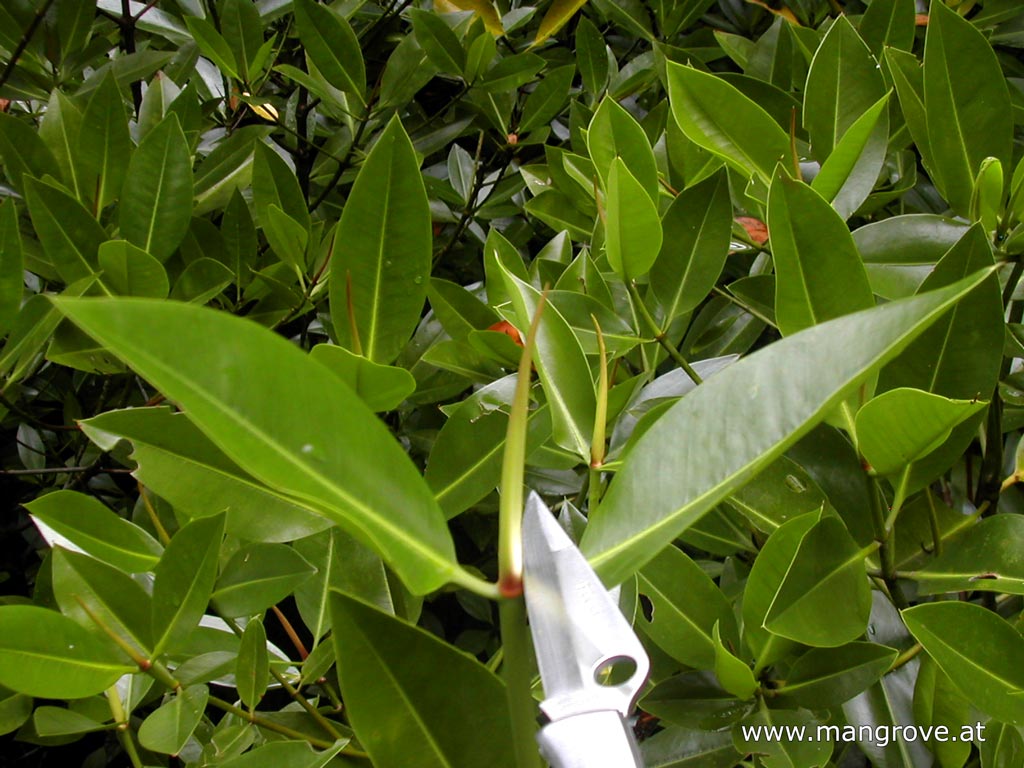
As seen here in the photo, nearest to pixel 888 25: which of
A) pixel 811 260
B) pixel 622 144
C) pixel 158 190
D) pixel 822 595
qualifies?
pixel 622 144

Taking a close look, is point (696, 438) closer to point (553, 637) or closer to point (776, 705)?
point (553, 637)

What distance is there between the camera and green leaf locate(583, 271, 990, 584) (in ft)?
0.85

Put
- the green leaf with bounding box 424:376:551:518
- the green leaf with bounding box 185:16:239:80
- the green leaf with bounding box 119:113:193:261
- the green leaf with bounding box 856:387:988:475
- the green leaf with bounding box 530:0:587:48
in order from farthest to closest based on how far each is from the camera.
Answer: the green leaf with bounding box 530:0:587:48 < the green leaf with bounding box 185:16:239:80 < the green leaf with bounding box 119:113:193:261 < the green leaf with bounding box 424:376:551:518 < the green leaf with bounding box 856:387:988:475

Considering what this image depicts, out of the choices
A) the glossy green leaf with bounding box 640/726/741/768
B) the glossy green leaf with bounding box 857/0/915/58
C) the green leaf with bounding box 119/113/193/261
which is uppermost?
the glossy green leaf with bounding box 857/0/915/58

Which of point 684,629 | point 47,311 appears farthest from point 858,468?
point 47,311

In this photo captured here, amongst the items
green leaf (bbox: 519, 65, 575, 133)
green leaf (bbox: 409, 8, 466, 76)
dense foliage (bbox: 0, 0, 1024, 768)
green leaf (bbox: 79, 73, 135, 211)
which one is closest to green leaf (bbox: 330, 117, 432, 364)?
dense foliage (bbox: 0, 0, 1024, 768)

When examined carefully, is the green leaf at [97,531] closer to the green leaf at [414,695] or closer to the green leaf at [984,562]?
the green leaf at [414,695]

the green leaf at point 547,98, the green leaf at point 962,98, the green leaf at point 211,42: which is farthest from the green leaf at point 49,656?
the green leaf at point 547,98

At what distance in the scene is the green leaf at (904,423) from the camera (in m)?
0.38

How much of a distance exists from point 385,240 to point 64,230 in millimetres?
377

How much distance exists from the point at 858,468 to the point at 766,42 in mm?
633

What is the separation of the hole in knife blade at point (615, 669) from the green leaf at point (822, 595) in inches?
6.2

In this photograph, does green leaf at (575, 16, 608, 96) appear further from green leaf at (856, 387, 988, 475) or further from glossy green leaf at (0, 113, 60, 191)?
green leaf at (856, 387, 988, 475)

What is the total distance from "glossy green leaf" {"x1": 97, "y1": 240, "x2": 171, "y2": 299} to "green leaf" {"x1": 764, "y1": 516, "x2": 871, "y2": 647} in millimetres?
501
